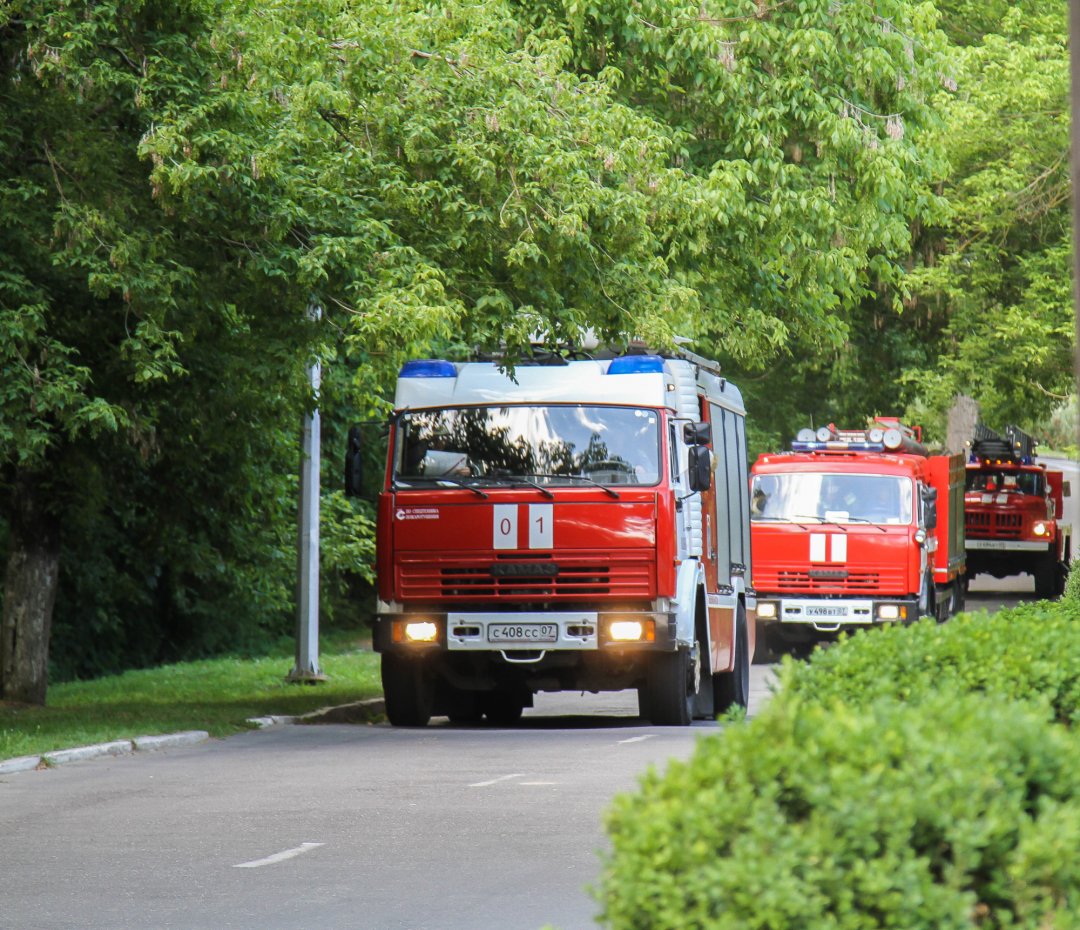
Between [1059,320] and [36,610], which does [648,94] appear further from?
[1059,320]

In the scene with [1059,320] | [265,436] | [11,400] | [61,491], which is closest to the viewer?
[11,400]

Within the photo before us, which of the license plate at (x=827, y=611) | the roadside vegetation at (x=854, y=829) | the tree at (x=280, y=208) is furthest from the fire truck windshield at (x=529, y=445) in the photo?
the roadside vegetation at (x=854, y=829)

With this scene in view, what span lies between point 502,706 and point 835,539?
9.28 m

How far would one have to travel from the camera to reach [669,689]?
1811 cm

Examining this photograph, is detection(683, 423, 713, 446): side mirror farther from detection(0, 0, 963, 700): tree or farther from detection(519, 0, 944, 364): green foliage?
detection(519, 0, 944, 364): green foliage

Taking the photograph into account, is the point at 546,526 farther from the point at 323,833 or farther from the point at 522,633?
the point at 323,833

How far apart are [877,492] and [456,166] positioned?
13.3 meters

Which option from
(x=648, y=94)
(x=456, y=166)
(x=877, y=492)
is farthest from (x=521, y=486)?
(x=877, y=492)

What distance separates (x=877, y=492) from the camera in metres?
28.8

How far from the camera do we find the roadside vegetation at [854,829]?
3943 millimetres

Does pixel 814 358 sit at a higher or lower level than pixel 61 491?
higher

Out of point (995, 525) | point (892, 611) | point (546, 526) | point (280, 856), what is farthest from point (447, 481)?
point (995, 525)

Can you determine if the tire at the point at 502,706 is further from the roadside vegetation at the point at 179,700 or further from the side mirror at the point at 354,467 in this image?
the side mirror at the point at 354,467

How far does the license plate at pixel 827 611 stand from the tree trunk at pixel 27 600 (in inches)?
448
